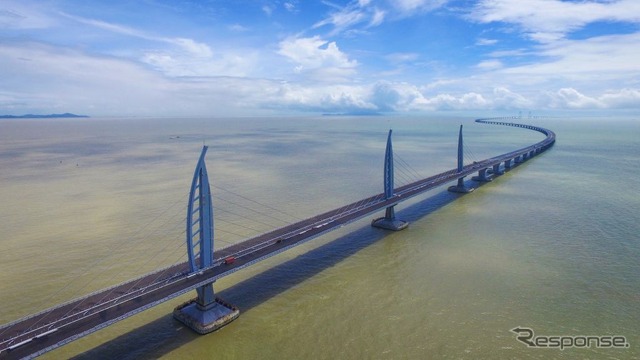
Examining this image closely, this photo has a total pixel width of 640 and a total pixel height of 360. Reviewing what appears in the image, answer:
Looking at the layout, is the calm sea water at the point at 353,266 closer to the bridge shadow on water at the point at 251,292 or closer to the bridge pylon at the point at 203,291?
the bridge shadow on water at the point at 251,292

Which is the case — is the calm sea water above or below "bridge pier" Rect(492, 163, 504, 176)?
below

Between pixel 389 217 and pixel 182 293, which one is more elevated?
pixel 182 293

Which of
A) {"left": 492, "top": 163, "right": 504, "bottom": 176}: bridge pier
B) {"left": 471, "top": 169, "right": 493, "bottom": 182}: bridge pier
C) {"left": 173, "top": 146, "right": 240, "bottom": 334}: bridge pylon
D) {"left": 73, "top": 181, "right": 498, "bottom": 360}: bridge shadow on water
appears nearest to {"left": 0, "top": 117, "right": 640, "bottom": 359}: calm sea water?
{"left": 73, "top": 181, "right": 498, "bottom": 360}: bridge shadow on water

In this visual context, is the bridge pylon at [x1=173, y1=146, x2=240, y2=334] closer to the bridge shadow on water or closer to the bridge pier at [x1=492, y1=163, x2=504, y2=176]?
the bridge shadow on water

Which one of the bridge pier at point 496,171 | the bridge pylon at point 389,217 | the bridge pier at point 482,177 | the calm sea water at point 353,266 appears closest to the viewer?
the calm sea water at point 353,266

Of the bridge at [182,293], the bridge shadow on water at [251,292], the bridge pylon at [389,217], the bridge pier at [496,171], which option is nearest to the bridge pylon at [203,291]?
the bridge at [182,293]

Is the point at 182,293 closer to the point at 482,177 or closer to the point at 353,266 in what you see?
the point at 353,266

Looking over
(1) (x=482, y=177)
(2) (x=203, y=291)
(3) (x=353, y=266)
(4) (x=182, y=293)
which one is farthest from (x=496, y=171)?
(4) (x=182, y=293)
